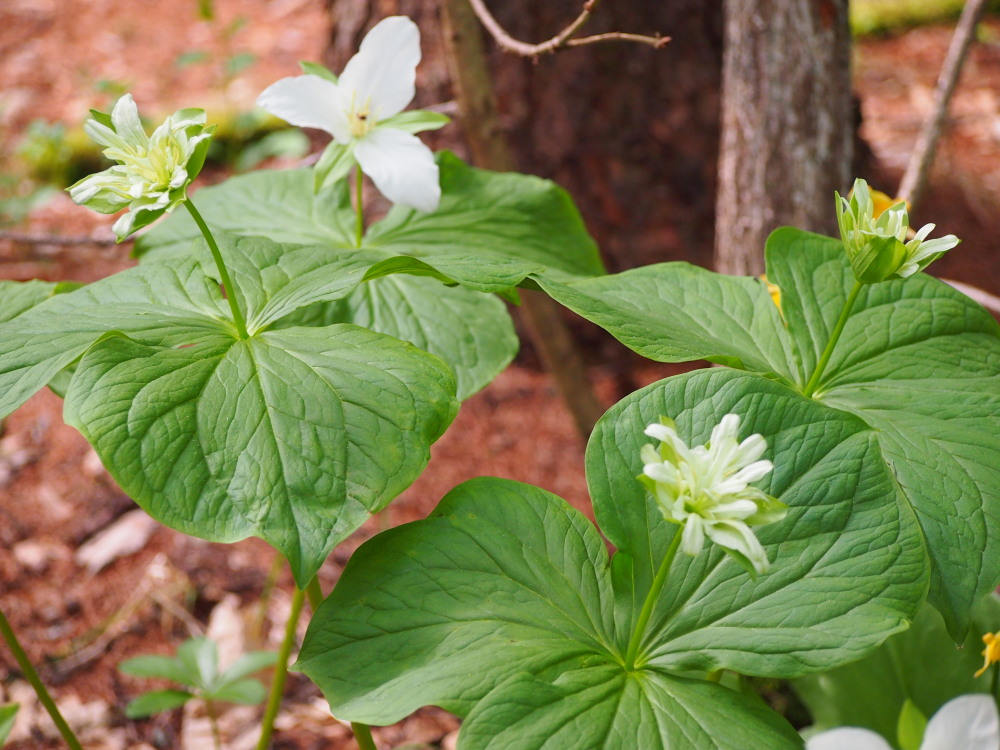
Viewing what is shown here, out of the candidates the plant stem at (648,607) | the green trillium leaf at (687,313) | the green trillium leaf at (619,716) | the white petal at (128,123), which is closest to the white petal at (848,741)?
the green trillium leaf at (619,716)

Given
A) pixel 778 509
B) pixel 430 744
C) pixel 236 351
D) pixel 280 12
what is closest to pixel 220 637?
pixel 430 744

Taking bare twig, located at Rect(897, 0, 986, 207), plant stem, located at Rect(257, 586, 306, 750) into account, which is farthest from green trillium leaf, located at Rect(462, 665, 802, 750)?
bare twig, located at Rect(897, 0, 986, 207)

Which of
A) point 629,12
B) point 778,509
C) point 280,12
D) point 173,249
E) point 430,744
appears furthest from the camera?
point 280,12

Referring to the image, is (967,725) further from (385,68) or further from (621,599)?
(385,68)

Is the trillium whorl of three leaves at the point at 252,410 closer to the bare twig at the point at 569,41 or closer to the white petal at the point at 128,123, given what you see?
the white petal at the point at 128,123

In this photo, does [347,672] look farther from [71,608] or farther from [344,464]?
[71,608]

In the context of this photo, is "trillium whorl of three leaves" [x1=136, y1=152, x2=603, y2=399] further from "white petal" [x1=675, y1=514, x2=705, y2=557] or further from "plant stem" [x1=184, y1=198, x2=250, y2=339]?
"white petal" [x1=675, y1=514, x2=705, y2=557]
